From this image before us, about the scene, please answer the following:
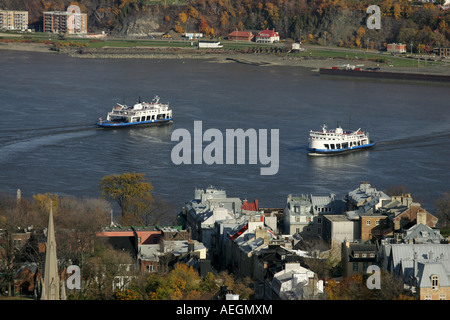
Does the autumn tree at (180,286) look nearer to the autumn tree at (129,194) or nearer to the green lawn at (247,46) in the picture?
the autumn tree at (129,194)

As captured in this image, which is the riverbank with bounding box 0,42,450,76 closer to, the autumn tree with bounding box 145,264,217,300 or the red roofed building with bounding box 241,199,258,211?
the red roofed building with bounding box 241,199,258,211

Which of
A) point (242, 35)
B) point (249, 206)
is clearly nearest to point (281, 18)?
point (242, 35)

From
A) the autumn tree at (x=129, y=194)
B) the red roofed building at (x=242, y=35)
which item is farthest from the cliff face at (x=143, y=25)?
the autumn tree at (x=129, y=194)

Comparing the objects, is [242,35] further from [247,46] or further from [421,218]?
[421,218]
